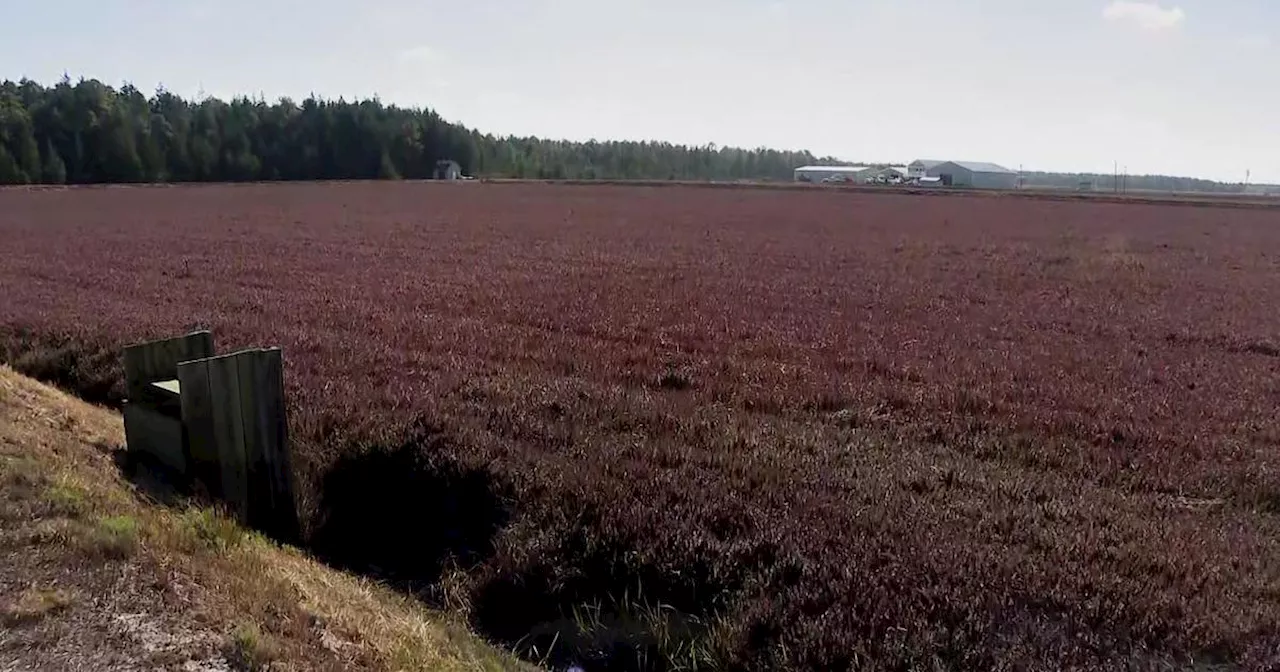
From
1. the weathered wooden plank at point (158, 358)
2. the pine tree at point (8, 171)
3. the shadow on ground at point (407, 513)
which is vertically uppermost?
the pine tree at point (8, 171)

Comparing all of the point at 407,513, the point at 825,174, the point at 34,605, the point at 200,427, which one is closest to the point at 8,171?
the point at 200,427

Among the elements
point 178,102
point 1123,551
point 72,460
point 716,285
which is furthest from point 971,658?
point 178,102

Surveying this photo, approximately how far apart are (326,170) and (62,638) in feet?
358

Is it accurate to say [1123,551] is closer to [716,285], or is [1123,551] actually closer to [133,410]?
[133,410]

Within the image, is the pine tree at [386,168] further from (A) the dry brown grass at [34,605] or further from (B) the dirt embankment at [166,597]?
(A) the dry brown grass at [34,605]

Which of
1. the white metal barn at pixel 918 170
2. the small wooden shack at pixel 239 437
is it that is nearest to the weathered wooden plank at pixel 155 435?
the small wooden shack at pixel 239 437

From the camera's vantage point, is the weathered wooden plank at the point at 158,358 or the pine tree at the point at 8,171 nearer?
the weathered wooden plank at the point at 158,358

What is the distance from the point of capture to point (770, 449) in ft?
26.8

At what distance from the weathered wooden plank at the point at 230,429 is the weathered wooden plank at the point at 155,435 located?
439mm

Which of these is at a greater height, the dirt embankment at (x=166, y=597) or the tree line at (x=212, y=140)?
the tree line at (x=212, y=140)

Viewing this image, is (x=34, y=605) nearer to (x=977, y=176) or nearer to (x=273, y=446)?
(x=273, y=446)

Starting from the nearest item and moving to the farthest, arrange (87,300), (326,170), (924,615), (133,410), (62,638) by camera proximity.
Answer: (62,638) → (924,615) → (133,410) → (87,300) → (326,170)

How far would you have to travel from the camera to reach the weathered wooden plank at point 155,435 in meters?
7.69

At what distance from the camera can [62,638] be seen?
4.49 m
